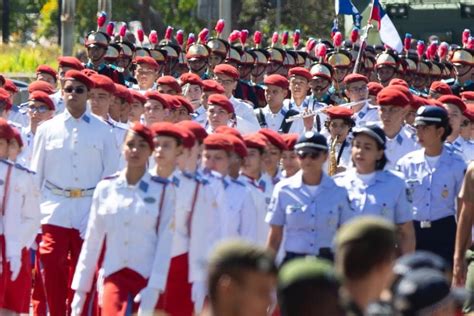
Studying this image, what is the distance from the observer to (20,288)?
1375cm

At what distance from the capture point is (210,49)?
81.0 feet

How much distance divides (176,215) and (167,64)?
1391 cm

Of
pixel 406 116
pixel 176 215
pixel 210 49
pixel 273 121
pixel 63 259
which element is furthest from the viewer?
pixel 210 49

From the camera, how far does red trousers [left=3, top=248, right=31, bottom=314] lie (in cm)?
1367

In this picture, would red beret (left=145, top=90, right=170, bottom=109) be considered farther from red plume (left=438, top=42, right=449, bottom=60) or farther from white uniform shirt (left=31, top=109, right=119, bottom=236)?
red plume (left=438, top=42, right=449, bottom=60)

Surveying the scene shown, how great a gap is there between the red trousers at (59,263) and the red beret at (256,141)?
1.74 meters

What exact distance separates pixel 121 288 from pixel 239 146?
5.30 feet

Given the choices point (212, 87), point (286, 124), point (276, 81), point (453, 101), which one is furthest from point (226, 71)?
point (453, 101)

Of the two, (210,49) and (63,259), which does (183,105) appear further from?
(210,49)

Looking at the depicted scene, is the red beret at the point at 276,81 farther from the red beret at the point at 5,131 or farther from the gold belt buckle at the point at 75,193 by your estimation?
the red beret at the point at 5,131

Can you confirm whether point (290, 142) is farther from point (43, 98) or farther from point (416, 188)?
point (43, 98)

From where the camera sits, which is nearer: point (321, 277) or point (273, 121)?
point (321, 277)

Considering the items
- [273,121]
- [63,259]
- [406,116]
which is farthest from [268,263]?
[273,121]

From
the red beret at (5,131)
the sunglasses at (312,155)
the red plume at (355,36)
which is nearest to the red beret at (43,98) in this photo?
the red beret at (5,131)
